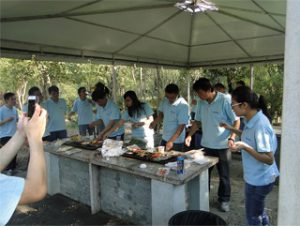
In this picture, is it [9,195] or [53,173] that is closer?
[9,195]

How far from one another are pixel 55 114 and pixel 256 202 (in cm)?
419

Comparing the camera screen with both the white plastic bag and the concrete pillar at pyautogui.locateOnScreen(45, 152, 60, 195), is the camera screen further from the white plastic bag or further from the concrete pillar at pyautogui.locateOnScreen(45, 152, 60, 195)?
the concrete pillar at pyautogui.locateOnScreen(45, 152, 60, 195)

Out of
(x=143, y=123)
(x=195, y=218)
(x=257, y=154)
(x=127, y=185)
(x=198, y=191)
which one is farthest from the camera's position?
(x=143, y=123)

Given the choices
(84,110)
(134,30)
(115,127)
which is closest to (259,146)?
(115,127)

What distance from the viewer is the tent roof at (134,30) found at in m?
3.14

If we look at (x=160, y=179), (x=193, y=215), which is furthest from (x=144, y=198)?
(x=193, y=215)

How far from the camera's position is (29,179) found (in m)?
0.95

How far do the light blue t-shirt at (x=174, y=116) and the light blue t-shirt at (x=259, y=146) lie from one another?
1.49 m

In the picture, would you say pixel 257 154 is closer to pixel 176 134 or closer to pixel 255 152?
pixel 255 152

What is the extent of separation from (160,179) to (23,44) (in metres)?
3.10

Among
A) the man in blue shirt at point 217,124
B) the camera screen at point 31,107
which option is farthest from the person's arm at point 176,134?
the camera screen at point 31,107

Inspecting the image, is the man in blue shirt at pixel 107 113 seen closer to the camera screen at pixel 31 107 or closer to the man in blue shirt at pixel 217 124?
the man in blue shirt at pixel 217 124

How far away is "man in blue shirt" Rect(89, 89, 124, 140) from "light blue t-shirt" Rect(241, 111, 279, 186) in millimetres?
2317

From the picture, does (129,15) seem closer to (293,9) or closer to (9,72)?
(293,9)
